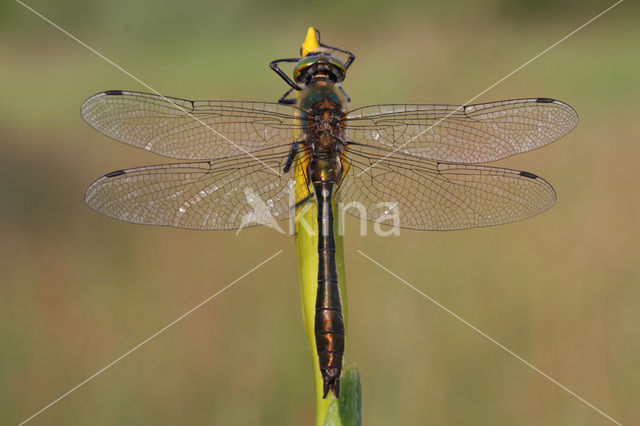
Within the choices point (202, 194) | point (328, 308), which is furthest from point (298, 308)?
point (328, 308)

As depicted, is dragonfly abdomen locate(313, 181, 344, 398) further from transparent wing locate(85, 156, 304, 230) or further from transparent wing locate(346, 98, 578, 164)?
transparent wing locate(346, 98, 578, 164)

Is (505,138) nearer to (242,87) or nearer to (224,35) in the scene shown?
(242,87)

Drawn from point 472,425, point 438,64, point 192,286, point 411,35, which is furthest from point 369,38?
point 472,425

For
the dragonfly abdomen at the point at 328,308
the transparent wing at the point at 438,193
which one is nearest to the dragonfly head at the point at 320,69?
the transparent wing at the point at 438,193

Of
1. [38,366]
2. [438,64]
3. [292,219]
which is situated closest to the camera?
[292,219]

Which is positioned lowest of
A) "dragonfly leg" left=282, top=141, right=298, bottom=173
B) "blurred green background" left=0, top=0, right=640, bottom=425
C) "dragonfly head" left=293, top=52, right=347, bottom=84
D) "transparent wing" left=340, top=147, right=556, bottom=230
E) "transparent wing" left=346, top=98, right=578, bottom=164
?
"blurred green background" left=0, top=0, right=640, bottom=425

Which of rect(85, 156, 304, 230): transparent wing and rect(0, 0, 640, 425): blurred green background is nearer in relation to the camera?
rect(85, 156, 304, 230): transparent wing

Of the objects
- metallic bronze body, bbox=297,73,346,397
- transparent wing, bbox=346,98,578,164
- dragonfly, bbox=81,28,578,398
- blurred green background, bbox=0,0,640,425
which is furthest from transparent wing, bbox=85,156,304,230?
blurred green background, bbox=0,0,640,425
